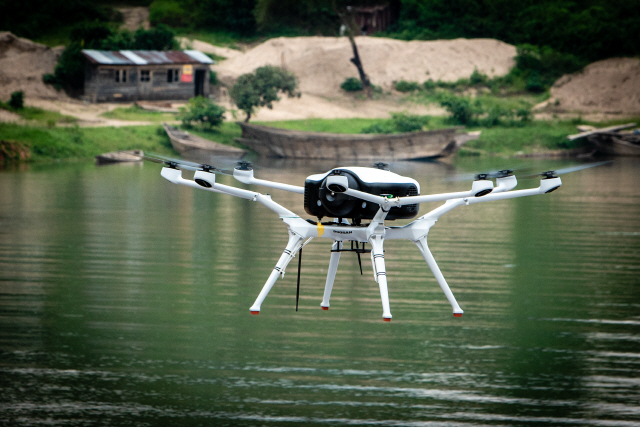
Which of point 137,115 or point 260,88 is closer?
point 137,115

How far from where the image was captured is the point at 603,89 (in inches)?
2960

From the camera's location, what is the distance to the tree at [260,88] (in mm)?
64750

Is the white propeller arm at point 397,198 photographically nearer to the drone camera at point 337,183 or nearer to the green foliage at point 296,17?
the drone camera at point 337,183

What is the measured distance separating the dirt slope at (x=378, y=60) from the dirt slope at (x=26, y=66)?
13404 mm

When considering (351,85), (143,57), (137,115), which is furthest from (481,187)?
(351,85)

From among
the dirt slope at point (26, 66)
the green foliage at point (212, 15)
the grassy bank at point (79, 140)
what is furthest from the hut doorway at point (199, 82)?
the green foliage at point (212, 15)

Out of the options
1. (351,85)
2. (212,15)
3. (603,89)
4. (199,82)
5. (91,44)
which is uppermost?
(212,15)

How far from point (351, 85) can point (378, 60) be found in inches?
210

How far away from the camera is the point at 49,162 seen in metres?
55.2

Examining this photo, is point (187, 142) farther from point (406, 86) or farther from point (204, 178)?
point (204, 178)

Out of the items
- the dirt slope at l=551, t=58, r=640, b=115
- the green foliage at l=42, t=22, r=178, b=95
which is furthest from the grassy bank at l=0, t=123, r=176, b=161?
the dirt slope at l=551, t=58, r=640, b=115

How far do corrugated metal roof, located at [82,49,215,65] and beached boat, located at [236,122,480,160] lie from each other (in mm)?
14044

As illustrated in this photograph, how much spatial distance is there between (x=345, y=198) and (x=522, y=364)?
31.9 feet

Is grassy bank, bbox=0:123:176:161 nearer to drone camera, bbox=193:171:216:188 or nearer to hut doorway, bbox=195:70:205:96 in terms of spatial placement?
hut doorway, bbox=195:70:205:96
